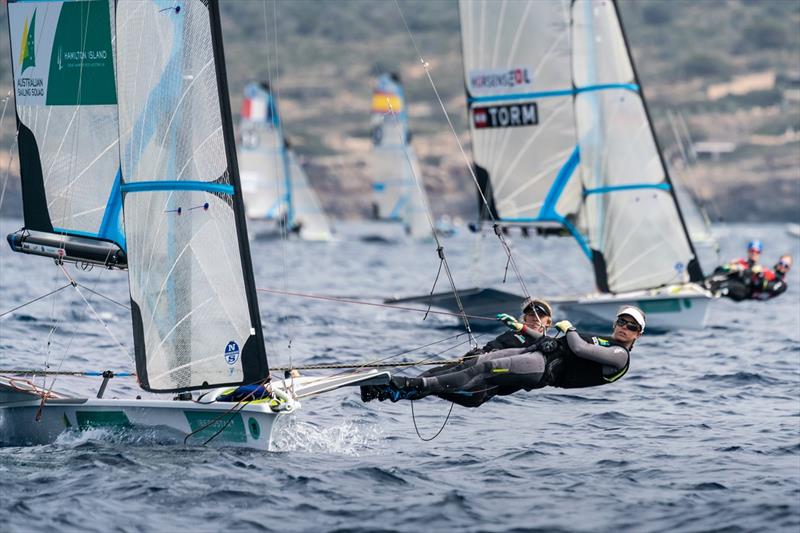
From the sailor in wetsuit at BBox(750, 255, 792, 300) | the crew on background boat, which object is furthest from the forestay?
the sailor in wetsuit at BBox(750, 255, 792, 300)

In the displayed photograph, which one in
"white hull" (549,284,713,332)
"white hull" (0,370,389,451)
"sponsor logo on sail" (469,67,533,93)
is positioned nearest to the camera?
"white hull" (0,370,389,451)

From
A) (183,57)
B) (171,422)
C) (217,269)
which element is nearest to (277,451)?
(171,422)

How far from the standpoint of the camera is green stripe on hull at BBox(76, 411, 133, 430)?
1078cm

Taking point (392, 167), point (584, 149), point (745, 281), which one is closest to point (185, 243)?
point (584, 149)

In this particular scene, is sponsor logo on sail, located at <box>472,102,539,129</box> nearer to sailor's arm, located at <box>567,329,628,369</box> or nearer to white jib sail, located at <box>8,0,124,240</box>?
white jib sail, located at <box>8,0,124,240</box>

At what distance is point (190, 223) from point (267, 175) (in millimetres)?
42384

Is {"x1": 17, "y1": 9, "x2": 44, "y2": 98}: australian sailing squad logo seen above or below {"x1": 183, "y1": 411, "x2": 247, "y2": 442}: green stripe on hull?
above

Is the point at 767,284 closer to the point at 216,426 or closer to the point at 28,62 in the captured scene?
the point at 216,426

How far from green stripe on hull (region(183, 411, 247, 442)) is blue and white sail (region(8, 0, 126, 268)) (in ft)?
6.17

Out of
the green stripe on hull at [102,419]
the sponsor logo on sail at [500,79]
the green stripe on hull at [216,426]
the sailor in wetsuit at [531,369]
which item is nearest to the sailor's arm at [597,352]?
the sailor in wetsuit at [531,369]

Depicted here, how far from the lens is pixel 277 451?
10688 mm

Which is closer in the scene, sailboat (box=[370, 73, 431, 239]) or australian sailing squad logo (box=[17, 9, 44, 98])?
australian sailing squad logo (box=[17, 9, 44, 98])

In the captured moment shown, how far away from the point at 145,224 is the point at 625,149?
1147cm

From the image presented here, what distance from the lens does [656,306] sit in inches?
787
